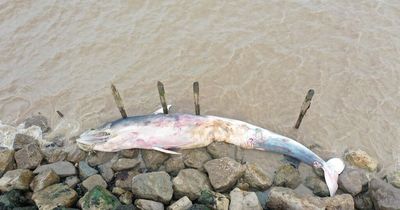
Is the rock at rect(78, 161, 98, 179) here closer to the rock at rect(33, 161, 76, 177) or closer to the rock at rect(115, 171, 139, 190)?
the rock at rect(33, 161, 76, 177)

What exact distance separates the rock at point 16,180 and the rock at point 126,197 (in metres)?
2.38

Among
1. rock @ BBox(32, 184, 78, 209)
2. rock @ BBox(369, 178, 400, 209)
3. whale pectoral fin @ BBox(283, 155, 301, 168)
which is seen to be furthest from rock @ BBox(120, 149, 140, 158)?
rock @ BBox(369, 178, 400, 209)

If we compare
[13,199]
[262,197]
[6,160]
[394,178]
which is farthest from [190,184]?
[394,178]

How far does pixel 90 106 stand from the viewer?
483 inches

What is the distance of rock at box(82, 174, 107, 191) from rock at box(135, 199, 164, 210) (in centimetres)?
112

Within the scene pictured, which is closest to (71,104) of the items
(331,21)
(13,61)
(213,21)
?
(13,61)

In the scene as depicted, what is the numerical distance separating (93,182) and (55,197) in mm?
908

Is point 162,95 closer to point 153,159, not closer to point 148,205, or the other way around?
point 153,159

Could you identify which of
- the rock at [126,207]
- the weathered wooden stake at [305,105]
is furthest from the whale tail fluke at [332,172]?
the rock at [126,207]

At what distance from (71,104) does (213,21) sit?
580 cm

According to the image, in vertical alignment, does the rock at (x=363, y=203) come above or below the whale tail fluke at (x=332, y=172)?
below

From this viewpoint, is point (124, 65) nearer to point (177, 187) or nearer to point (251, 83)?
point (251, 83)

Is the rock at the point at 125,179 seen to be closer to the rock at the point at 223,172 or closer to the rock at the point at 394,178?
the rock at the point at 223,172

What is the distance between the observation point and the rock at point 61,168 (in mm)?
10078
